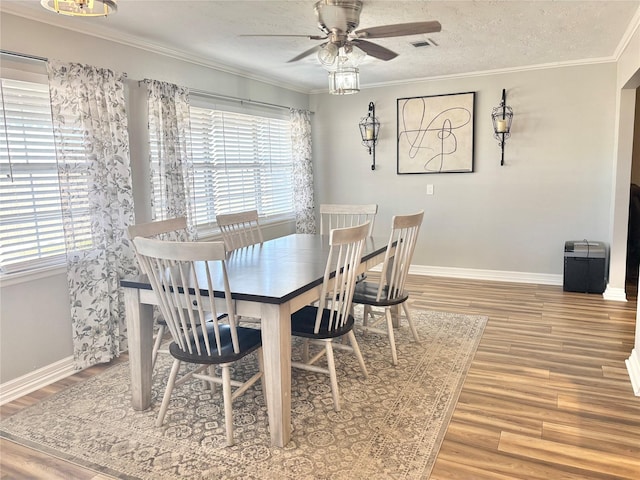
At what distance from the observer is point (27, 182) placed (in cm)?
288

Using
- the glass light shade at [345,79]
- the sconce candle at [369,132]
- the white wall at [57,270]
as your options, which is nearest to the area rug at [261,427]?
the white wall at [57,270]

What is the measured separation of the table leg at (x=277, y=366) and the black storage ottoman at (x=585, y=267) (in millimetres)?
3625

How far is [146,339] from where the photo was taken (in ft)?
8.16

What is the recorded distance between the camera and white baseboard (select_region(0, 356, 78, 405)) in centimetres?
276

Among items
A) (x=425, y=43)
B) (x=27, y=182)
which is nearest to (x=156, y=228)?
(x=27, y=182)

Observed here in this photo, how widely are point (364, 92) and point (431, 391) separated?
13.2ft

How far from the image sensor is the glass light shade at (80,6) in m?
1.83

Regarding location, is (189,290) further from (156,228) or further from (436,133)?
(436,133)

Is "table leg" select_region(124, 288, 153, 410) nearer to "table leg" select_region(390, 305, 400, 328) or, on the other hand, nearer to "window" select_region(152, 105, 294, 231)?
"window" select_region(152, 105, 294, 231)

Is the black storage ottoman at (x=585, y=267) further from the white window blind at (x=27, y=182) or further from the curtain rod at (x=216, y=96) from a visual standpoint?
the white window blind at (x=27, y=182)

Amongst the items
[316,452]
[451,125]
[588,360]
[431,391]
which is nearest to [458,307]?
[588,360]

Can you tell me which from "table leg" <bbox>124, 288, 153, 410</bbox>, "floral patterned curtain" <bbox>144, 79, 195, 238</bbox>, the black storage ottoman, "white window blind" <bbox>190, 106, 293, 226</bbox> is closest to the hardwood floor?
the black storage ottoman

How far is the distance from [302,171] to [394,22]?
2768 mm

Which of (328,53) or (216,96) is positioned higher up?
(216,96)
